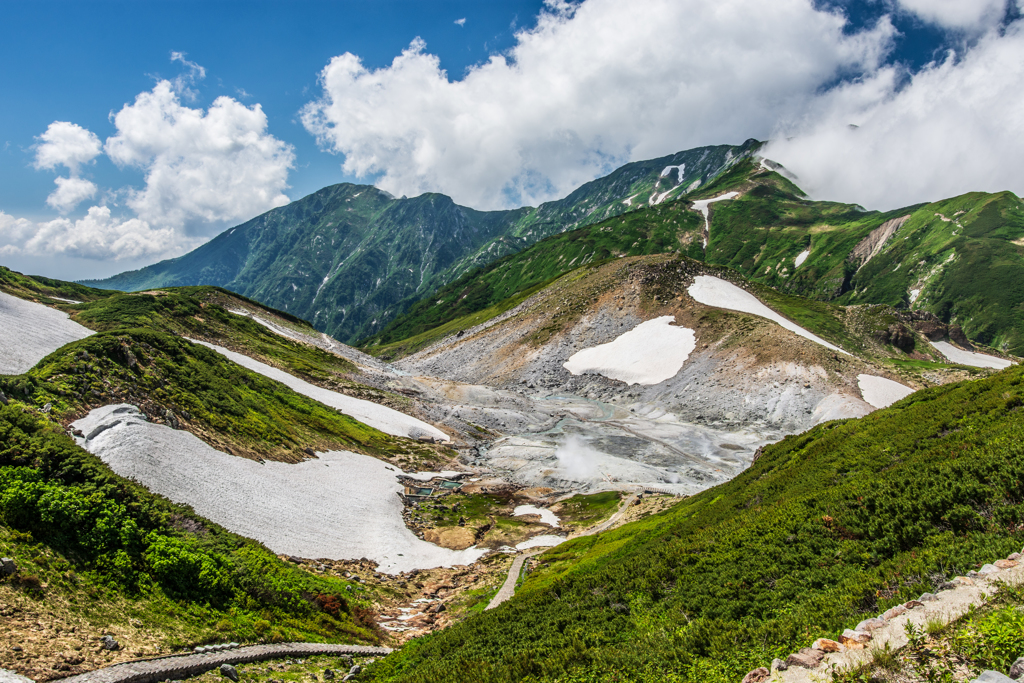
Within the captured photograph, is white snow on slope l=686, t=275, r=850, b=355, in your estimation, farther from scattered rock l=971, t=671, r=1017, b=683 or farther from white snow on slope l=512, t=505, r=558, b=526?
scattered rock l=971, t=671, r=1017, b=683

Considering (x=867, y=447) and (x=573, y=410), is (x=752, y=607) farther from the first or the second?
(x=573, y=410)

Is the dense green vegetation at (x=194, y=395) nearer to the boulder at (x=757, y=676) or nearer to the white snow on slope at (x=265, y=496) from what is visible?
the white snow on slope at (x=265, y=496)

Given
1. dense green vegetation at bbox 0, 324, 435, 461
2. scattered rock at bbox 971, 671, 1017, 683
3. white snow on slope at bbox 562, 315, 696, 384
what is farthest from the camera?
white snow on slope at bbox 562, 315, 696, 384

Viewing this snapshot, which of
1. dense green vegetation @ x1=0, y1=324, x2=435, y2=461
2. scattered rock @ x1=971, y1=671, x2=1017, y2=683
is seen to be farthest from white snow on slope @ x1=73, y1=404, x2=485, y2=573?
scattered rock @ x1=971, y1=671, x2=1017, y2=683

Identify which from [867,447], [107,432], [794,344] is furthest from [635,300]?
[107,432]

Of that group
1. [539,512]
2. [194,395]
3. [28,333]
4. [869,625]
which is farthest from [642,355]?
[28,333]
